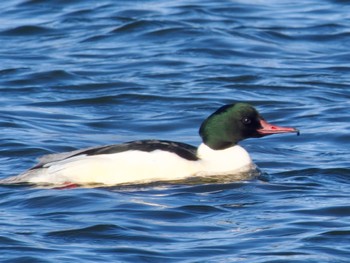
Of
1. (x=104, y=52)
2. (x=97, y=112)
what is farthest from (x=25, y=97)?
(x=104, y=52)

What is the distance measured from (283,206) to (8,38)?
35.8 feet

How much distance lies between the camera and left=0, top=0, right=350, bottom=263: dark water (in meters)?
10.5

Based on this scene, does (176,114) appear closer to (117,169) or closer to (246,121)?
(246,121)

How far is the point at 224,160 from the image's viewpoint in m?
13.3

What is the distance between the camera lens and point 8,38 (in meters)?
21.8

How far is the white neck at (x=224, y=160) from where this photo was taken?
13203mm

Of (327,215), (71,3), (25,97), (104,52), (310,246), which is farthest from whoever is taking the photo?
(71,3)

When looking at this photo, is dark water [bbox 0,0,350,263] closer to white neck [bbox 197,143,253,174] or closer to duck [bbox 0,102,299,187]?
duck [bbox 0,102,299,187]

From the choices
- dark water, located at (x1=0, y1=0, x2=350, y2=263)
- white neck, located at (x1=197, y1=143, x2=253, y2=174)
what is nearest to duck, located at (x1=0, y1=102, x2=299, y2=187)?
white neck, located at (x1=197, y1=143, x2=253, y2=174)

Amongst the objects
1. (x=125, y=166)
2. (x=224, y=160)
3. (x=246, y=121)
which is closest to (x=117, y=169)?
(x=125, y=166)

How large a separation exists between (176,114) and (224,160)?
343 cm

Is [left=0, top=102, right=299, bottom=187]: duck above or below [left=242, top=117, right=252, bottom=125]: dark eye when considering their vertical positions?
below

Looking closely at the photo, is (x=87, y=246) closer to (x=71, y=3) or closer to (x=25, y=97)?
(x=25, y=97)

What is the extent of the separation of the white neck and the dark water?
15.9 inches
